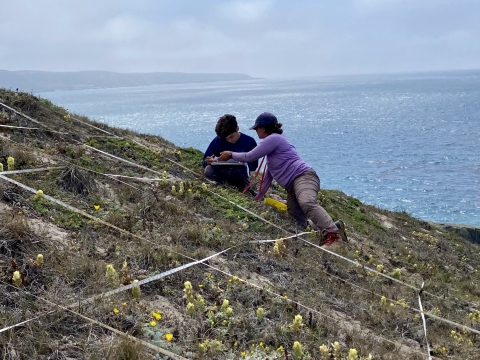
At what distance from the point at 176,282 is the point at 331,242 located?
3251 mm

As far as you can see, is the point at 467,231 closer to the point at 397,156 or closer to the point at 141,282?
the point at 141,282

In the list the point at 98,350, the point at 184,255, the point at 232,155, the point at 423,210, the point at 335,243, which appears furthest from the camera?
the point at 423,210

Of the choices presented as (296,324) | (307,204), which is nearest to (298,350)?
(296,324)

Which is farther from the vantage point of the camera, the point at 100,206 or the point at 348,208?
the point at 348,208

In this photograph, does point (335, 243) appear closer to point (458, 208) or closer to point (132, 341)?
point (132, 341)

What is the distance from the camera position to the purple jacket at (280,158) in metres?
7.40

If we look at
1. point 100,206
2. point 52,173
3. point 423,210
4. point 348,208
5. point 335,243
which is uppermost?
point 52,173

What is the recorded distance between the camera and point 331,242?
679cm

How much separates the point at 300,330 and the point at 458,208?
77.1 feet

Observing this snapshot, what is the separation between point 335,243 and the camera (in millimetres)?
6777

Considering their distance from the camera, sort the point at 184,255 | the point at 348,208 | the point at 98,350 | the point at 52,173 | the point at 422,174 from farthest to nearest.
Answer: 1. the point at 422,174
2. the point at 348,208
3. the point at 52,173
4. the point at 184,255
5. the point at 98,350

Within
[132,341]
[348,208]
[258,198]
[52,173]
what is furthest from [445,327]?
[348,208]

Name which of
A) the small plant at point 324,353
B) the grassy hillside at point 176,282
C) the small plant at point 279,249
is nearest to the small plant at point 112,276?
the grassy hillside at point 176,282

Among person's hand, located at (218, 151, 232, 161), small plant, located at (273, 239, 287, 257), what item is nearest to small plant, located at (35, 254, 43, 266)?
small plant, located at (273, 239, 287, 257)
